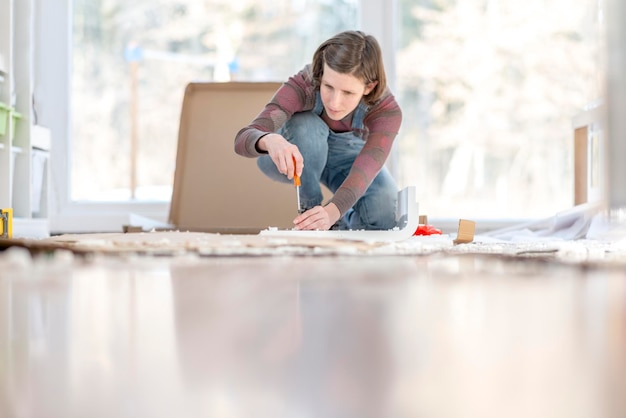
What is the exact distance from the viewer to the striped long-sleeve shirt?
1.59m

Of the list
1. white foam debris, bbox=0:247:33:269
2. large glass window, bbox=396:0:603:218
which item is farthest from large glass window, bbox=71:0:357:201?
white foam debris, bbox=0:247:33:269

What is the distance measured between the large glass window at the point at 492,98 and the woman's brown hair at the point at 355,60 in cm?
111

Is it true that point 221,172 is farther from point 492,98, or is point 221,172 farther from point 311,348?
point 311,348

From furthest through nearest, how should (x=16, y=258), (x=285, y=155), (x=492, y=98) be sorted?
(x=492, y=98) < (x=285, y=155) < (x=16, y=258)

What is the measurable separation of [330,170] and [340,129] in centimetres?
12

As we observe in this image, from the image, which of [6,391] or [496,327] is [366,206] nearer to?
[496,327]

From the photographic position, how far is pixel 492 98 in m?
2.82

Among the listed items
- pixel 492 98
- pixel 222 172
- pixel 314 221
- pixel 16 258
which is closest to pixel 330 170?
pixel 314 221

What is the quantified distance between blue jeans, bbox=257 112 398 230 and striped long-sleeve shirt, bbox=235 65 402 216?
0.10 ft

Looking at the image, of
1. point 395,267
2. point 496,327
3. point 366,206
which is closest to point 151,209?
point 366,206

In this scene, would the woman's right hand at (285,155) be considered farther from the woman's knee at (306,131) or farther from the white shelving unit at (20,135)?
the white shelving unit at (20,135)

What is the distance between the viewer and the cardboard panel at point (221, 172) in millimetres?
2398

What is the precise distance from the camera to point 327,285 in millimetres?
552

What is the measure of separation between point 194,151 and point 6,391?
2.21 metres
